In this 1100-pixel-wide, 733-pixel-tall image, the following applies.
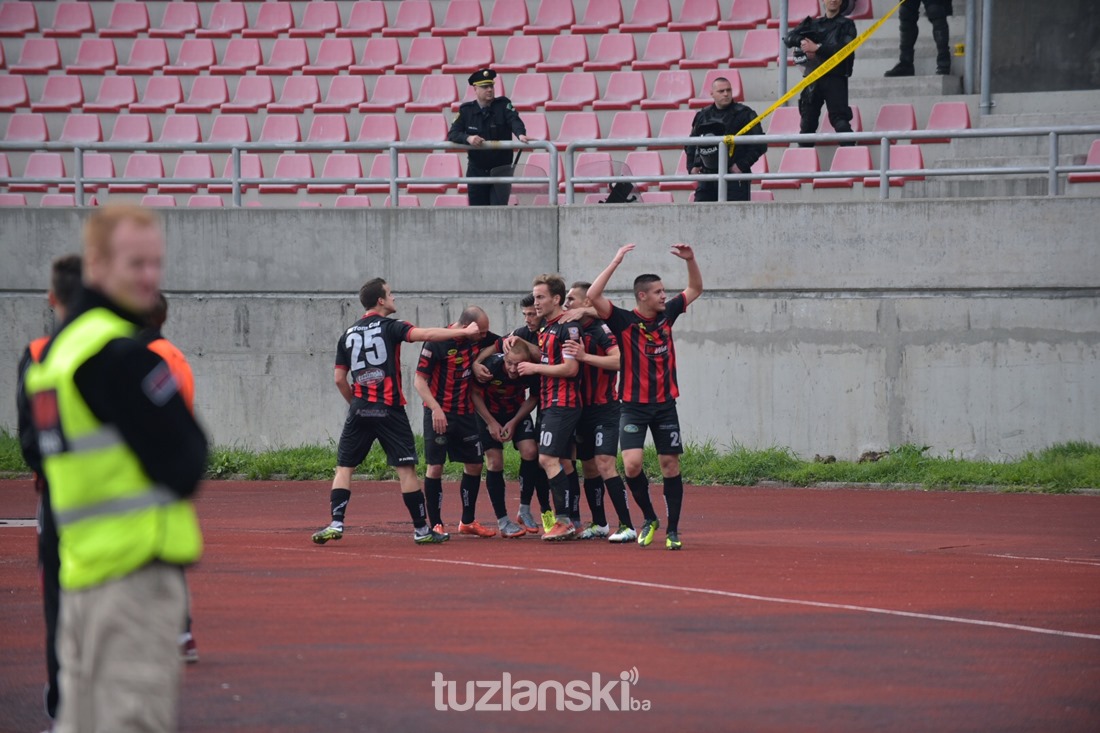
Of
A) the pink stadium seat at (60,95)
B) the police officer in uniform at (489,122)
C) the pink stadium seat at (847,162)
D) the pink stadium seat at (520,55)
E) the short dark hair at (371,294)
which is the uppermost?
the pink stadium seat at (520,55)

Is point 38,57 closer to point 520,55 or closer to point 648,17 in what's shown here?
point 520,55

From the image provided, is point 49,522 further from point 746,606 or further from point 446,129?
point 446,129

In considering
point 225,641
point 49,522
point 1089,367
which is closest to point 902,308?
point 1089,367

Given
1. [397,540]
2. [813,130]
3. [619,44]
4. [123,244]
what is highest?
[619,44]

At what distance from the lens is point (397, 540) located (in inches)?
484

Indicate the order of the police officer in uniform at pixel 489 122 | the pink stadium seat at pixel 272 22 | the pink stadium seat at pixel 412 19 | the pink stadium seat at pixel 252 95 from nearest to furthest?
the police officer in uniform at pixel 489 122 < the pink stadium seat at pixel 252 95 < the pink stadium seat at pixel 412 19 < the pink stadium seat at pixel 272 22

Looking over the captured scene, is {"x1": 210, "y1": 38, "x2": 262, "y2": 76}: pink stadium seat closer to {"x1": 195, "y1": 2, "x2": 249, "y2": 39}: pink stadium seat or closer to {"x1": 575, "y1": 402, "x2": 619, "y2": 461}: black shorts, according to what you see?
{"x1": 195, "y1": 2, "x2": 249, "y2": 39}: pink stadium seat

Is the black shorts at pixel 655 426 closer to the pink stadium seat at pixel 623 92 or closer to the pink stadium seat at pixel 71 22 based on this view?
the pink stadium seat at pixel 623 92

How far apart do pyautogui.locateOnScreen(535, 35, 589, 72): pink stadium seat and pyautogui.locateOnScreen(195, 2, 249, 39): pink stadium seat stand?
6.02 meters

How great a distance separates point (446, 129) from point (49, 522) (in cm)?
1811

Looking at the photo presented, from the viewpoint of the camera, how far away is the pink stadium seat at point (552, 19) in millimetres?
24891

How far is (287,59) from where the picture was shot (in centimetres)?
2558

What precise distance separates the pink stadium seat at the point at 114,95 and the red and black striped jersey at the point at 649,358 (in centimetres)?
1631

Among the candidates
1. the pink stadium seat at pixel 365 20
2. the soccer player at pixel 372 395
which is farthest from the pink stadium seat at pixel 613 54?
the soccer player at pixel 372 395
